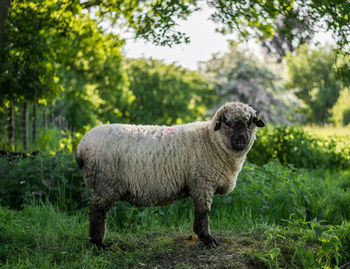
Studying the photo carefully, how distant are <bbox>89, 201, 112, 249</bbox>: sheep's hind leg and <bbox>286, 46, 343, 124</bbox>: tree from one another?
3233 cm

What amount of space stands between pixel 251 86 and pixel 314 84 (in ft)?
63.2

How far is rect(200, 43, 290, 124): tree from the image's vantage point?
69.4 feet

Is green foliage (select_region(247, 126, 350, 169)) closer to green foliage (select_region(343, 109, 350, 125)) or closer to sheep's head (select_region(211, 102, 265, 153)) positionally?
sheep's head (select_region(211, 102, 265, 153))

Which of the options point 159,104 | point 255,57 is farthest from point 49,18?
point 255,57

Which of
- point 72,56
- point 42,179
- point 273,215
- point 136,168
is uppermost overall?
point 72,56

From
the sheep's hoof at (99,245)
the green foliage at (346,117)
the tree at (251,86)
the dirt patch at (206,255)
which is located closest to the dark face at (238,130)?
the dirt patch at (206,255)

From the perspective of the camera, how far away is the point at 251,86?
21344 millimetres

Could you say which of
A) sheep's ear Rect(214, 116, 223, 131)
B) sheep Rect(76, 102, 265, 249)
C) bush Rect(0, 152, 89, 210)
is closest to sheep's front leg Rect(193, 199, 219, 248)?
sheep Rect(76, 102, 265, 249)

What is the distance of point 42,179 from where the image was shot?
18.3 feet

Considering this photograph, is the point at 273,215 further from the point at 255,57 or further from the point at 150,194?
the point at 255,57

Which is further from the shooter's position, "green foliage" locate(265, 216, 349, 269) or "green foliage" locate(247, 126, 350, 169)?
"green foliage" locate(247, 126, 350, 169)

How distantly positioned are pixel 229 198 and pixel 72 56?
19.7 ft

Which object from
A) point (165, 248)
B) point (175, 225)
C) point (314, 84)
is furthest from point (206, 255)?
point (314, 84)

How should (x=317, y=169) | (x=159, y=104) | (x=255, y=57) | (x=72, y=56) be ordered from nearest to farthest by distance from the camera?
1. (x=317, y=169)
2. (x=72, y=56)
3. (x=159, y=104)
4. (x=255, y=57)
